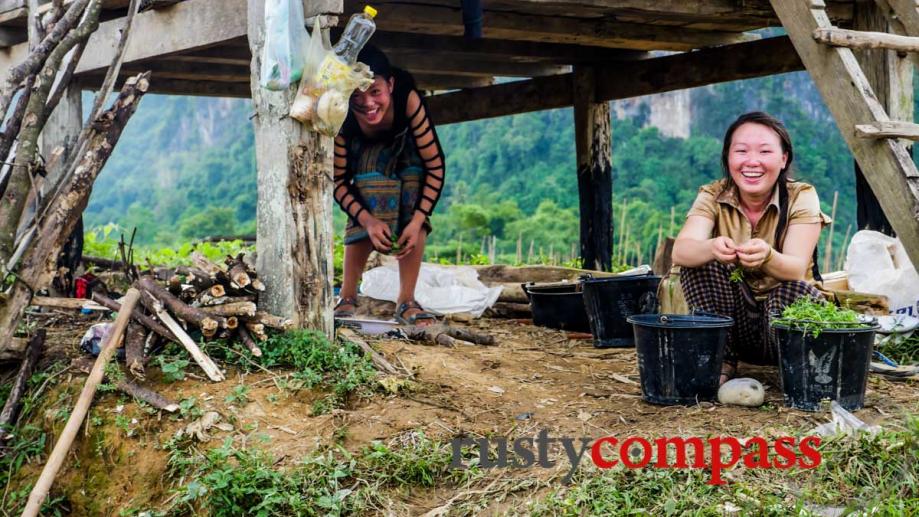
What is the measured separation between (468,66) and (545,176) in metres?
24.8

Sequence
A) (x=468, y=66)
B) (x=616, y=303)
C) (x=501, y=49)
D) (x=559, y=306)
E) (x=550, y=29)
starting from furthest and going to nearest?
(x=468, y=66)
(x=501, y=49)
(x=550, y=29)
(x=559, y=306)
(x=616, y=303)

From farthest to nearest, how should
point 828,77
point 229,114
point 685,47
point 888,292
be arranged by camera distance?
point 229,114 → point 685,47 → point 888,292 → point 828,77

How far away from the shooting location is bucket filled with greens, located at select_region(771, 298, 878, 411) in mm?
4352

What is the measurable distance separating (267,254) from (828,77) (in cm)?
300

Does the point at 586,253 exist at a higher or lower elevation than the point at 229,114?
lower

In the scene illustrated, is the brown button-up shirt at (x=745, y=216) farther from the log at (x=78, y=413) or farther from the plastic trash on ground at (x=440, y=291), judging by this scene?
the plastic trash on ground at (x=440, y=291)

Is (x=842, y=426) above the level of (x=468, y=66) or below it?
below

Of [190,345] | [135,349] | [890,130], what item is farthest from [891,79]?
[135,349]

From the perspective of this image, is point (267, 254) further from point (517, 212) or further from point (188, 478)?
point (517, 212)

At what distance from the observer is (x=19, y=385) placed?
17.2 ft

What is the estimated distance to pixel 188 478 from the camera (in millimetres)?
4320

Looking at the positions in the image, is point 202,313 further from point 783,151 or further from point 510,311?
point 510,311

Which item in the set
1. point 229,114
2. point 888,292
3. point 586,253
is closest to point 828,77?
point 888,292

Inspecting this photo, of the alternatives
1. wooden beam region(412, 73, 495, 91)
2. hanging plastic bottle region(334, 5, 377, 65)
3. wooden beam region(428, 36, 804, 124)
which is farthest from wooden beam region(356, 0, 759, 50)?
wooden beam region(412, 73, 495, 91)
